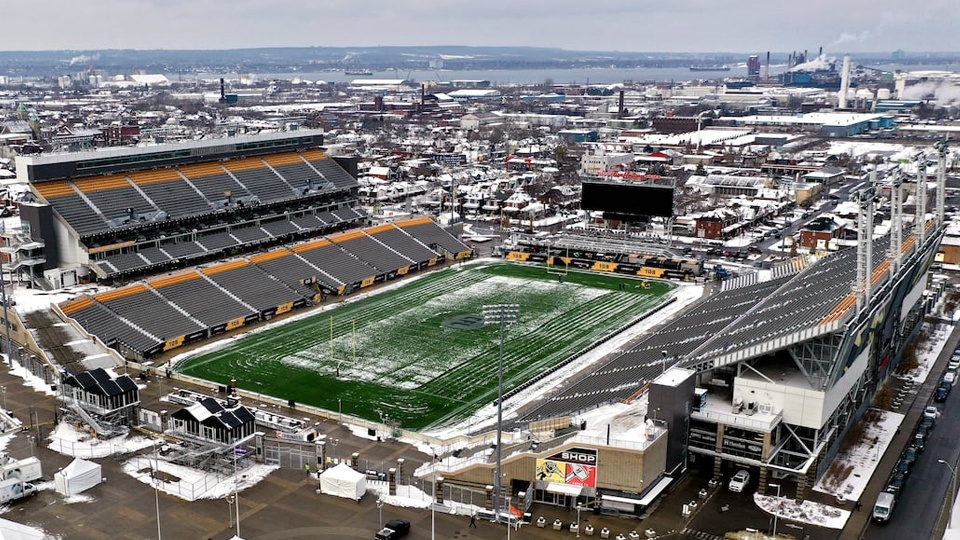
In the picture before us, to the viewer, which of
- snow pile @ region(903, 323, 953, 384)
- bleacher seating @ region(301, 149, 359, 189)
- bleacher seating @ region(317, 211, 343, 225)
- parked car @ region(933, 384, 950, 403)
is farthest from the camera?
bleacher seating @ region(301, 149, 359, 189)

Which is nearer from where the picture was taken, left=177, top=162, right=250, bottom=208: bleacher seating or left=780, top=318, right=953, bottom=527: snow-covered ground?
left=780, top=318, right=953, bottom=527: snow-covered ground

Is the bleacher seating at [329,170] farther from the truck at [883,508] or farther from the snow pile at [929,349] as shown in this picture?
the truck at [883,508]

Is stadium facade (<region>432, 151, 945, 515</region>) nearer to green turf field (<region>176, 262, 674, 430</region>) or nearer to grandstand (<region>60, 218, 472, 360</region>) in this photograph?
green turf field (<region>176, 262, 674, 430</region>)

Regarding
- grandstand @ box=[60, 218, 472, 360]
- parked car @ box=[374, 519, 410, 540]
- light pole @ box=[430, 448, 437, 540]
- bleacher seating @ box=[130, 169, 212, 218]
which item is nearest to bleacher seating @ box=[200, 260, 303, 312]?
grandstand @ box=[60, 218, 472, 360]

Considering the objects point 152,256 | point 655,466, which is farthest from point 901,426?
point 152,256

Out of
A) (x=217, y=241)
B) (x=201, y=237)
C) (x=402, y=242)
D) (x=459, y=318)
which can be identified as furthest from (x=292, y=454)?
(x=402, y=242)

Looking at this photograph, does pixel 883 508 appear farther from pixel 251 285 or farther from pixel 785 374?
pixel 251 285

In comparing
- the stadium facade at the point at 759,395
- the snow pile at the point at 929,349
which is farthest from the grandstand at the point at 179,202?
the snow pile at the point at 929,349
